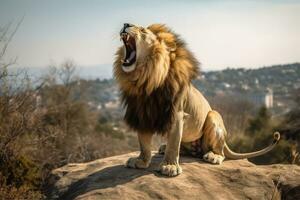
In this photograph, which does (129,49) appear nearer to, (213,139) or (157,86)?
(157,86)

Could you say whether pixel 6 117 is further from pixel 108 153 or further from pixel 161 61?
pixel 108 153

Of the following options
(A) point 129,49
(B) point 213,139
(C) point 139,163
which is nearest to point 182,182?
(C) point 139,163

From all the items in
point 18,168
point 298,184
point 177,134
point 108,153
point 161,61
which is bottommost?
point 108,153

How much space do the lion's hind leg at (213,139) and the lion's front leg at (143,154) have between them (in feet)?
3.14

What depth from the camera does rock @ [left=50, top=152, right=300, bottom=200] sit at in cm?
622

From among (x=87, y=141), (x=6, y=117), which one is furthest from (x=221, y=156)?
(x=87, y=141)

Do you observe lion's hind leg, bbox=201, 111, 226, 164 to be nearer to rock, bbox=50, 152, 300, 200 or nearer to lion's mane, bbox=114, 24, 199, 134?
rock, bbox=50, 152, 300, 200

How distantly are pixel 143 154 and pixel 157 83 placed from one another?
1.05 m

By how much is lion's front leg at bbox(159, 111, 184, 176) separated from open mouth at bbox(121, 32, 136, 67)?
0.89m

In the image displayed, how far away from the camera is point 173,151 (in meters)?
6.44

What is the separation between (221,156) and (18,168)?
5008 mm

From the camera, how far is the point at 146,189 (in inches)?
245

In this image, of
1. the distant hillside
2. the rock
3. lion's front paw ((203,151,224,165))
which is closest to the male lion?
the rock

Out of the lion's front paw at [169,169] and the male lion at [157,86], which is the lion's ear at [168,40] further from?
the lion's front paw at [169,169]
